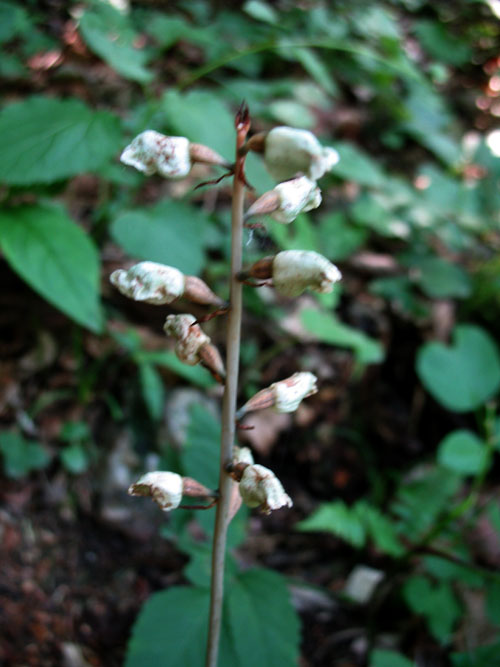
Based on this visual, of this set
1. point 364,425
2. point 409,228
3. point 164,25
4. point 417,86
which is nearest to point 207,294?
point 164,25

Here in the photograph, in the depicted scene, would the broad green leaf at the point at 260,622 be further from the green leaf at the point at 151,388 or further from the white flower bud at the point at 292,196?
the white flower bud at the point at 292,196

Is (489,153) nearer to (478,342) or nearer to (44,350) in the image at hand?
(478,342)

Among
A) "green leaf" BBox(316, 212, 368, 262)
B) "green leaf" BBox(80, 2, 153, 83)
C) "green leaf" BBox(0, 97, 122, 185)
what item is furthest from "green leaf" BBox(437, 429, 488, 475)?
"green leaf" BBox(80, 2, 153, 83)

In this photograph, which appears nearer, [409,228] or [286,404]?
[286,404]

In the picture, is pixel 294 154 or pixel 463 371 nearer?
pixel 294 154

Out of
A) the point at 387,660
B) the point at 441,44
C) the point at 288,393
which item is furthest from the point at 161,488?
the point at 441,44

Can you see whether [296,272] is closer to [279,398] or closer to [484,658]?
[279,398]

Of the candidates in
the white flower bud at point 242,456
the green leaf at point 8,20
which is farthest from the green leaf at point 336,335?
the green leaf at point 8,20
